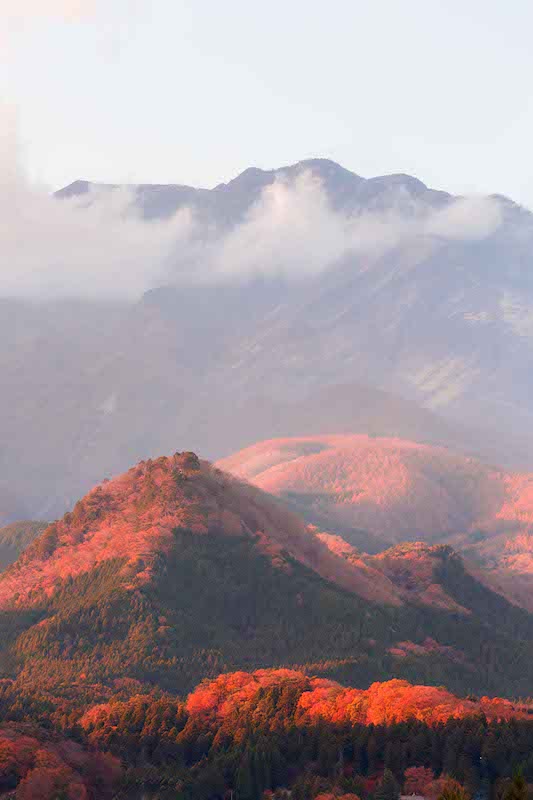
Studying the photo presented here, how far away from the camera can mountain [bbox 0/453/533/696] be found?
520 ft

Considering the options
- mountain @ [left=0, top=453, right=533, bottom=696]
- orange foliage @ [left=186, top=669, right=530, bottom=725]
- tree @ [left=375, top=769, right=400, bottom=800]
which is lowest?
mountain @ [left=0, top=453, right=533, bottom=696]

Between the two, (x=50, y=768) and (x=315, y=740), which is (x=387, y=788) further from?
(x=50, y=768)

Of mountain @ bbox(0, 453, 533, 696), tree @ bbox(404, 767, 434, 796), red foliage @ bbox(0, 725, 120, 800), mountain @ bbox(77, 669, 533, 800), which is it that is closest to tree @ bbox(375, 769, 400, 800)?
tree @ bbox(404, 767, 434, 796)

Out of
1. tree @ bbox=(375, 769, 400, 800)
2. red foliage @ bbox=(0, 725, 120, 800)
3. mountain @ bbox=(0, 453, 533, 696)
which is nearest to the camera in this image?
tree @ bbox=(375, 769, 400, 800)

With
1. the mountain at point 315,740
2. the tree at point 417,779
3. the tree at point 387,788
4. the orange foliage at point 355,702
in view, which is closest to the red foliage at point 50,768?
the mountain at point 315,740

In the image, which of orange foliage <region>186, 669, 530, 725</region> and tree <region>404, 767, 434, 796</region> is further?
orange foliage <region>186, 669, 530, 725</region>

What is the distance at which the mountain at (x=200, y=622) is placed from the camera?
158 meters

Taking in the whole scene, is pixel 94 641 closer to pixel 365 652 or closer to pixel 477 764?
pixel 365 652

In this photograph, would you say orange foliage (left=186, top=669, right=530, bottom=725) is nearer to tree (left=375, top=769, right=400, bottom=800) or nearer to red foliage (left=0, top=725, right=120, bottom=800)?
tree (left=375, top=769, right=400, bottom=800)

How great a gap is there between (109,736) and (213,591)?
74.3 metres

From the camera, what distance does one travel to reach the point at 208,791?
3767 inches

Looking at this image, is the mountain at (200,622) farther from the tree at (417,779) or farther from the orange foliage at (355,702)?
the tree at (417,779)

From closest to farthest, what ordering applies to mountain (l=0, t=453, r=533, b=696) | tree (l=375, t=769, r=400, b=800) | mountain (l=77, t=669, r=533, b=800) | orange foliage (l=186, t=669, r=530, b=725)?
tree (l=375, t=769, r=400, b=800)
mountain (l=77, t=669, r=533, b=800)
orange foliage (l=186, t=669, r=530, b=725)
mountain (l=0, t=453, r=533, b=696)

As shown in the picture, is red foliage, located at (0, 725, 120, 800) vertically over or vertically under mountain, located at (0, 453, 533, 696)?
over
